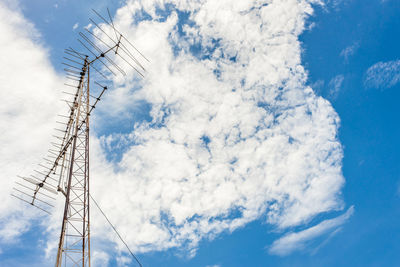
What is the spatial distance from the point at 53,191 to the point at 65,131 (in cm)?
717

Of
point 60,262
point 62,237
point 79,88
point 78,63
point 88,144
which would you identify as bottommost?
point 60,262

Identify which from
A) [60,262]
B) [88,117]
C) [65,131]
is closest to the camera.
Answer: [60,262]

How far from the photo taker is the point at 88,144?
28625 mm

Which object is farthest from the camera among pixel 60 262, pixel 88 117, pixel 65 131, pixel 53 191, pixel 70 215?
pixel 65 131

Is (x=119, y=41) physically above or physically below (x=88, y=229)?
above

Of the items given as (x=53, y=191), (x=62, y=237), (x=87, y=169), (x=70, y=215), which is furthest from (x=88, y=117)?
(x=62, y=237)

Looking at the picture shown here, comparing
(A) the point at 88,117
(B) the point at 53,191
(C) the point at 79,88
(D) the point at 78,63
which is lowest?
(B) the point at 53,191

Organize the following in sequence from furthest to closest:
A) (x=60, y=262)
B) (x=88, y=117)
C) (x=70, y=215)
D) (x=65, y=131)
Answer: (x=65, y=131) → (x=88, y=117) → (x=70, y=215) → (x=60, y=262)

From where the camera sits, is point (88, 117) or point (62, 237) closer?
point (62, 237)

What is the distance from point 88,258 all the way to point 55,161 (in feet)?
38.5

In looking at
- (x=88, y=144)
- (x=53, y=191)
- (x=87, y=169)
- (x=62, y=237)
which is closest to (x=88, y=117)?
(x=88, y=144)

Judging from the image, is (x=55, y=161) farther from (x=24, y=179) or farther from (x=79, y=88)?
(x=79, y=88)

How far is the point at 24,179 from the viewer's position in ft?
89.9

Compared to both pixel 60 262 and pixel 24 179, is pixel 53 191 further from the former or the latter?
pixel 60 262
